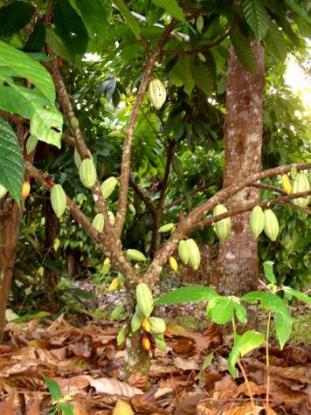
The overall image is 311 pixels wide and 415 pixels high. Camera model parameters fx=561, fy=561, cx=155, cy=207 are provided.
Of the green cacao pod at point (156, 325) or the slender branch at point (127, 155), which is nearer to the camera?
the green cacao pod at point (156, 325)

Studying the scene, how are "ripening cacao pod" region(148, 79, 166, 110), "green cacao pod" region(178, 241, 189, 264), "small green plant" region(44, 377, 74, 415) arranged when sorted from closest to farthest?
"small green plant" region(44, 377, 74, 415)
"green cacao pod" region(178, 241, 189, 264)
"ripening cacao pod" region(148, 79, 166, 110)

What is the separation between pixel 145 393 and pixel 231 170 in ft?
3.77

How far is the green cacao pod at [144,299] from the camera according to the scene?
1292 mm

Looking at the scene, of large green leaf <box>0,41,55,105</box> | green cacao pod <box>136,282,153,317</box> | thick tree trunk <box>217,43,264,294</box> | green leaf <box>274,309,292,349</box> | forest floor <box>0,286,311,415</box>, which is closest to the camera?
large green leaf <box>0,41,55,105</box>

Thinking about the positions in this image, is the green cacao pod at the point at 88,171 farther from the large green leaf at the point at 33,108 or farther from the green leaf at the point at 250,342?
the large green leaf at the point at 33,108

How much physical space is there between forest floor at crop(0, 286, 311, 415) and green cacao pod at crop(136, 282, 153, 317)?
144 mm

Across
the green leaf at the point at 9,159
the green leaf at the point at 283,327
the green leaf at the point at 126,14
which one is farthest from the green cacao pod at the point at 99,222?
the green leaf at the point at 9,159

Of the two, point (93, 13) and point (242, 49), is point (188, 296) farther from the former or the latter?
point (242, 49)

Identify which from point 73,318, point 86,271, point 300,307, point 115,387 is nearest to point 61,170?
point 73,318

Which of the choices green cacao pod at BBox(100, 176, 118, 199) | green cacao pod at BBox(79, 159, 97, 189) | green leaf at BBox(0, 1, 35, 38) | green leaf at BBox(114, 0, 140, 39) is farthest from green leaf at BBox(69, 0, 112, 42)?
green cacao pod at BBox(100, 176, 118, 199)

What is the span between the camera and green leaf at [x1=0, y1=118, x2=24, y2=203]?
558mm

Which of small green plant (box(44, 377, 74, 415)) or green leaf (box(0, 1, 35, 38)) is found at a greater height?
green leaf (box(0, 1, 35, 38))

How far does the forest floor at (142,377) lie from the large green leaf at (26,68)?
0.74 meters

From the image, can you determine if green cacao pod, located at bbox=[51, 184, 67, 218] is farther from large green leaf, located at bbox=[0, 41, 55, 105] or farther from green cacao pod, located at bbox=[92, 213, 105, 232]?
large green leaf, located at bbox=[0, 41, 55, 105]
